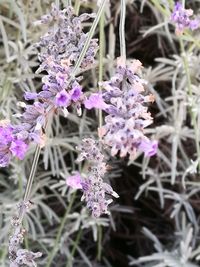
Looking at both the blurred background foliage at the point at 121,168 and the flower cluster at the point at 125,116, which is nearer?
the flower cluster at the point at 125,116

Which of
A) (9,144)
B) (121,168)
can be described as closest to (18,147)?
(9,144)

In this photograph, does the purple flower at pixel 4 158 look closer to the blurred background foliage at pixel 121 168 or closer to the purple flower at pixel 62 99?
the purple flower at pixel 62 99

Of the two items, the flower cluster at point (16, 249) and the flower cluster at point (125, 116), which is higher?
the flower cluster at point (125, 116)

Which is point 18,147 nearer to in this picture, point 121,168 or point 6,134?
point 6,134

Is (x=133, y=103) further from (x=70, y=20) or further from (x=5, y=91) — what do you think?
(x=5, y=91)

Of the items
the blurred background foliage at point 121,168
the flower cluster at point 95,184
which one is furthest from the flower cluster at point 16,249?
the blurred background foliage at point 121,168

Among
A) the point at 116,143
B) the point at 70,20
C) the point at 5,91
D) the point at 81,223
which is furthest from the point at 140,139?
the point at 81,223

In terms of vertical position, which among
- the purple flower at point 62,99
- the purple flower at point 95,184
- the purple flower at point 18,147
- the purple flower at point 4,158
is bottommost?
→ the purple flower at point 95,184

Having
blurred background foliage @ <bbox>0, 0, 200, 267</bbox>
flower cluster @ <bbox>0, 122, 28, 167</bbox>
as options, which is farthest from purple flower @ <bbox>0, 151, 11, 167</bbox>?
blurred background foliage @ <bbox>0, 0, 200, 267</bbox>
